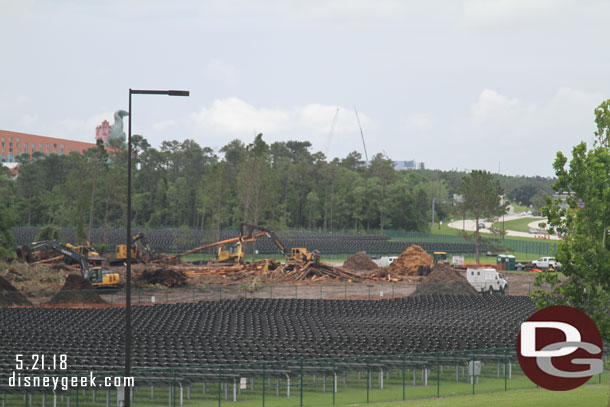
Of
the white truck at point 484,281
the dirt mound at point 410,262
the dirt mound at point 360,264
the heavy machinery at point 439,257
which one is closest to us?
the white truck at point 484,281

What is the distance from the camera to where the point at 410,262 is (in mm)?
72625

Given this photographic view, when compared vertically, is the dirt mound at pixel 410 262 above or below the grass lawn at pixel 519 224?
below

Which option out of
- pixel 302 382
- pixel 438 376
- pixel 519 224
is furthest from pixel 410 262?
pixel 519 224

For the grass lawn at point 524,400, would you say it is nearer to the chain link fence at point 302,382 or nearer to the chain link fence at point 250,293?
the chain link fence at point 302,382

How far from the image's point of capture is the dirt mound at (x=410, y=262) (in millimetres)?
71625

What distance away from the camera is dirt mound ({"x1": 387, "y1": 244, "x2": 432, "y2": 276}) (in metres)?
71.6

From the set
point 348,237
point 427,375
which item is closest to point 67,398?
point 427,375

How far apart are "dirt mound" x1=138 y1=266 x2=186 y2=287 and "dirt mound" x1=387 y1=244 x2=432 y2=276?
21961 millimetres

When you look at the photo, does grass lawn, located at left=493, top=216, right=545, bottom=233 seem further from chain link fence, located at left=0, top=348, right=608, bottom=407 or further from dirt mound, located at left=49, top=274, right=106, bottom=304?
chain link fence, located at left=0, top=348, right=608, bottom=407

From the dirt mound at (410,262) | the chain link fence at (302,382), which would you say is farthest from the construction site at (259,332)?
the dirt mound at (410,262)

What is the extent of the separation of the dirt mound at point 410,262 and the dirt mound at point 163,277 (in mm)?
21961

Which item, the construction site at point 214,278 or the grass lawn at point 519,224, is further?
the grass lawn at point 519,224

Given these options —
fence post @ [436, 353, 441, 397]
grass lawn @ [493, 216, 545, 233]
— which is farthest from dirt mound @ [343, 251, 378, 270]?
grass lawn @ [493, 216, 545, 233]

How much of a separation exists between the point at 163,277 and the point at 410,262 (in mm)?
25880
